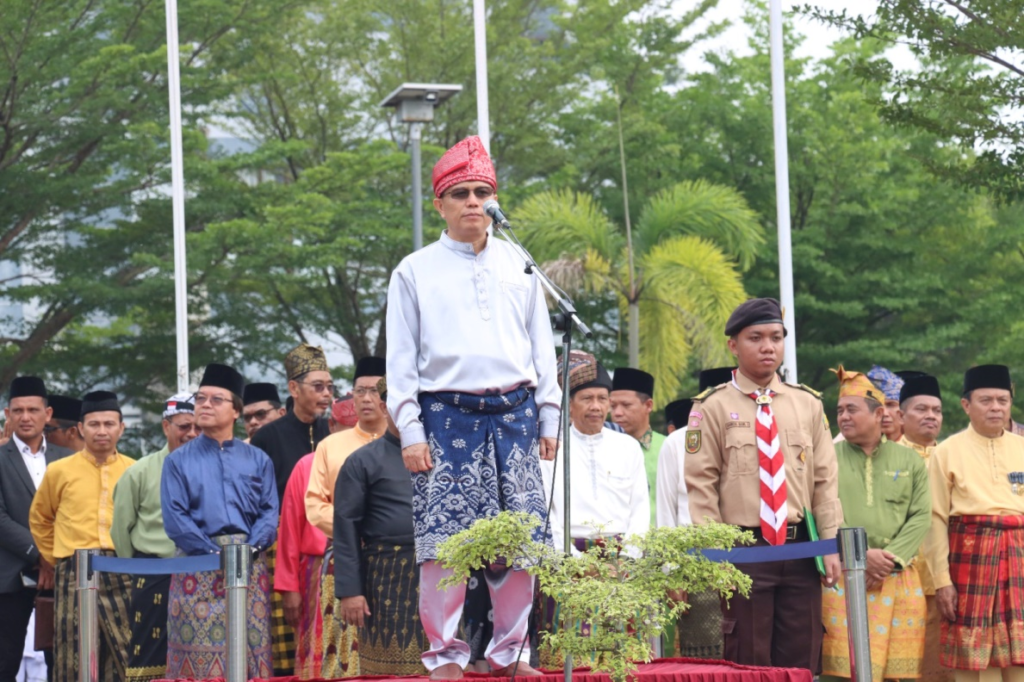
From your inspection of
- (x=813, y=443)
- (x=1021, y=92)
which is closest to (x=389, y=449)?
(x=813, y=443)

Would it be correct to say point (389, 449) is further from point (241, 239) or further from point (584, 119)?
point (584, 119)

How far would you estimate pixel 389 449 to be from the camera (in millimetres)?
7066

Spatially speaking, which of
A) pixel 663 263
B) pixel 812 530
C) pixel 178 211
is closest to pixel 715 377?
pixel 812 530

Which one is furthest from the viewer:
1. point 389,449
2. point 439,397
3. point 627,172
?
point 627,172

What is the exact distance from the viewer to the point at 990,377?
326 inches

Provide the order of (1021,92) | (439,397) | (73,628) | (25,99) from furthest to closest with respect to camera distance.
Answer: (25,99), (1021,92), (73,628), (439,397)

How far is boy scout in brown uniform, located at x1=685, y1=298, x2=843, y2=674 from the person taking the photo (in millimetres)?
6367

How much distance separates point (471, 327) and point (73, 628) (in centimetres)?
437

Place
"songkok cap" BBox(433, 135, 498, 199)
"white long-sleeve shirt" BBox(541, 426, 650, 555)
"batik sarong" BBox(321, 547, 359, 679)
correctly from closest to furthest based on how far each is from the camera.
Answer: "songkok cap" BBox(433, 135, 498, 199) < "batik sarong" BBox(321, 547, 359, 679) < "white long-sleeve shirt" BBox(541, 426, 650, 555)

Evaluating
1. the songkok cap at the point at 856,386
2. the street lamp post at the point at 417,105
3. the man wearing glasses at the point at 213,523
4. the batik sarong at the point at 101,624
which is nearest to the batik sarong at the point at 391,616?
the man wearing glasses at the point at 213,523

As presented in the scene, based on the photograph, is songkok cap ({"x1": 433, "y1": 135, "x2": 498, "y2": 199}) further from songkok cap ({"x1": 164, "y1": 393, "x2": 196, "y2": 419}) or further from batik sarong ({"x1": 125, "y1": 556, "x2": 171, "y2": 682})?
songkok cap ({"x1": 164, "y1": 393, "x2": 196, "y2": 419})

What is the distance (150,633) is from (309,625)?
886mm

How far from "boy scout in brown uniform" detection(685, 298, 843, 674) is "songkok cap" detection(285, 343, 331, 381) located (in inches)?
132

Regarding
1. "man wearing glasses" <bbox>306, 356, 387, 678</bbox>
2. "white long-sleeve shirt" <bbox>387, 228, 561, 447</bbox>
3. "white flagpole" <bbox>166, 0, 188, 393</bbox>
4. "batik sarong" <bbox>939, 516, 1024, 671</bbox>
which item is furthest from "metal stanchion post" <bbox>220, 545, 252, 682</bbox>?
"white flagpole" <bbox>166, 0, 188, 393</bbox>
